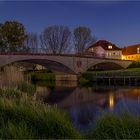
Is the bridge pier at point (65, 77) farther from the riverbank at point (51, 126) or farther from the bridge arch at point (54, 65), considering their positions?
the riverbank at point (51, 126)

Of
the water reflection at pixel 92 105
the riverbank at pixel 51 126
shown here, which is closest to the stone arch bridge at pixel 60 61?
the water reflection at pixel 92 105

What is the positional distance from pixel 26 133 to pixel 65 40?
71196mm

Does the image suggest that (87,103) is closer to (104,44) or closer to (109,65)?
(109,65)

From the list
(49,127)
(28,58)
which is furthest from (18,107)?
(28,58)

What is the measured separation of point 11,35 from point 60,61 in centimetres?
1296

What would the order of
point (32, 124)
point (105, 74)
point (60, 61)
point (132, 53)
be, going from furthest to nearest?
1. point (132, 53)
2. point (60, 61)
3. point (105, 74)
4. point (32, 124)

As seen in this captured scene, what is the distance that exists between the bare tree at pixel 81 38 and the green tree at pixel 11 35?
19976 mm

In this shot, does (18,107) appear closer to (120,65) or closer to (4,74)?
(4,74)

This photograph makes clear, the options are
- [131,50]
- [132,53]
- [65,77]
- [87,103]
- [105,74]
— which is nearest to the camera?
[87,103]

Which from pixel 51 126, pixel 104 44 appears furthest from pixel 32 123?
pixel 104 44

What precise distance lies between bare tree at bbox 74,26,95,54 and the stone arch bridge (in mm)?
16413

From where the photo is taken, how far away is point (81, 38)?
3236 inches

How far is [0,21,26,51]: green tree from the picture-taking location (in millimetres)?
63062

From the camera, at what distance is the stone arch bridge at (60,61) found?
50141mm
